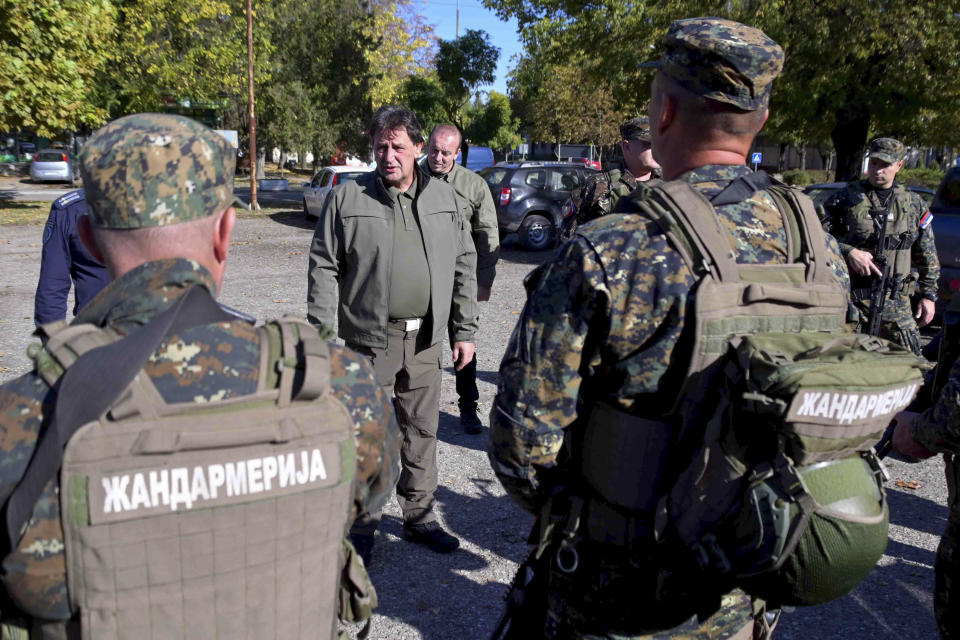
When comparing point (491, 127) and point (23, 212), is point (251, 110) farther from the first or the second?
point (491, 127)

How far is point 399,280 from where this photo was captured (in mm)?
3705

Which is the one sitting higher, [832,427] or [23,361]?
[832,427]

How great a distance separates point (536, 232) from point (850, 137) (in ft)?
28.3

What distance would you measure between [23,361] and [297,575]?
6954 mm

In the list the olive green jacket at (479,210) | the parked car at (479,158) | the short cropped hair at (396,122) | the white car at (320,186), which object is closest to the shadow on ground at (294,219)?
A: the white car at (320,186)

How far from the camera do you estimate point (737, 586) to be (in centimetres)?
155

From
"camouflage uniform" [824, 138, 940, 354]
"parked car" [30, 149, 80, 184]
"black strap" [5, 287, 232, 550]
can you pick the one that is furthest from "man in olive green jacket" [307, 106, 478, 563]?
"parked car" [30, 149, 80, 184]

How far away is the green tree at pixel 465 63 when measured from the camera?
31.9 m

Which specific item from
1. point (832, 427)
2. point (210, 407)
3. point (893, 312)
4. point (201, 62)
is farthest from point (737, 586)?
point (201, 62)

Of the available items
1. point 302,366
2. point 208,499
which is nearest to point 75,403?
point 208,499

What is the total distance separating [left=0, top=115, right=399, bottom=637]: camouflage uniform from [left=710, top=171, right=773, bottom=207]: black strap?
0.91 meters

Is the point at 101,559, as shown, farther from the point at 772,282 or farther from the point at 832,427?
the point at 772,282

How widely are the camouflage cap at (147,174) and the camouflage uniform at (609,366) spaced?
2.50ft

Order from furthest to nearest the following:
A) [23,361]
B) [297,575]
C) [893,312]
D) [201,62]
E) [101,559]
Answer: [201,62], [23,361], [893,312], [297,575], [101,559]
